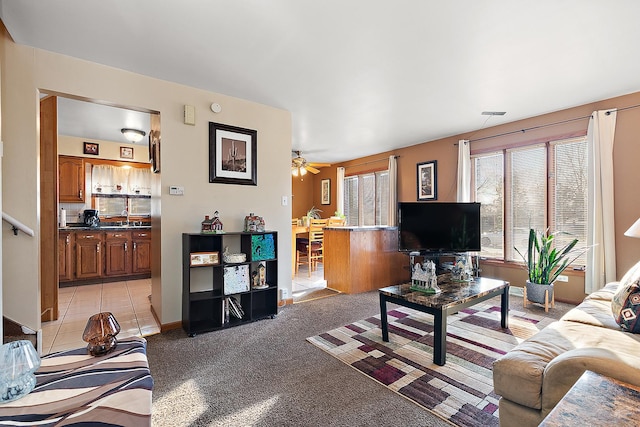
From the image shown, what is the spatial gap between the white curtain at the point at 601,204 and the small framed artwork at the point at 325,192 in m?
5.25

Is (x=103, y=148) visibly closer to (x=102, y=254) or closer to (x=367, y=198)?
(x=102, y=254)

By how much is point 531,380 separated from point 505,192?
373 cm

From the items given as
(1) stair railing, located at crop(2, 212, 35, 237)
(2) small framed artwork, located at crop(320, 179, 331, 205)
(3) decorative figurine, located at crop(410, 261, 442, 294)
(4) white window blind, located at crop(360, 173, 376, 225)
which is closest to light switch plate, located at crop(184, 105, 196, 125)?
(1) stair railing, located at crop(2, 212, 35, 237)

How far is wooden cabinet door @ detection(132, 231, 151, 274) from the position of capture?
203 inches

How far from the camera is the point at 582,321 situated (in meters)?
1.88

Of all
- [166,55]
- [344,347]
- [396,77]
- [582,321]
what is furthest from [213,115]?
[582,321]

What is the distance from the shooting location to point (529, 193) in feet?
13.6

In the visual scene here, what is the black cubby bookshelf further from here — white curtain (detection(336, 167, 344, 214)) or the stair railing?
white curtain (detection(336, 167, 344, 214))

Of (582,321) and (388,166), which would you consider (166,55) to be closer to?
(582,321)

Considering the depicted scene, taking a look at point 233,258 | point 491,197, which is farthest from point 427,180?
point 233,258

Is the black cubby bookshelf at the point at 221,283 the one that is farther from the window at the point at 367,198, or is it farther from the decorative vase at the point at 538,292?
the window at the point at 367,198

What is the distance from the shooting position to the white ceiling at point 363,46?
195 centimetres

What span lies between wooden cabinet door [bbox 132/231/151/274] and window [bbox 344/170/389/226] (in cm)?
439

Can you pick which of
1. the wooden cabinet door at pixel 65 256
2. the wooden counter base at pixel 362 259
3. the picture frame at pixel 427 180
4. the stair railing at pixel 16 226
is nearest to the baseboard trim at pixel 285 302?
the wooden counter base at pixel 362 259
